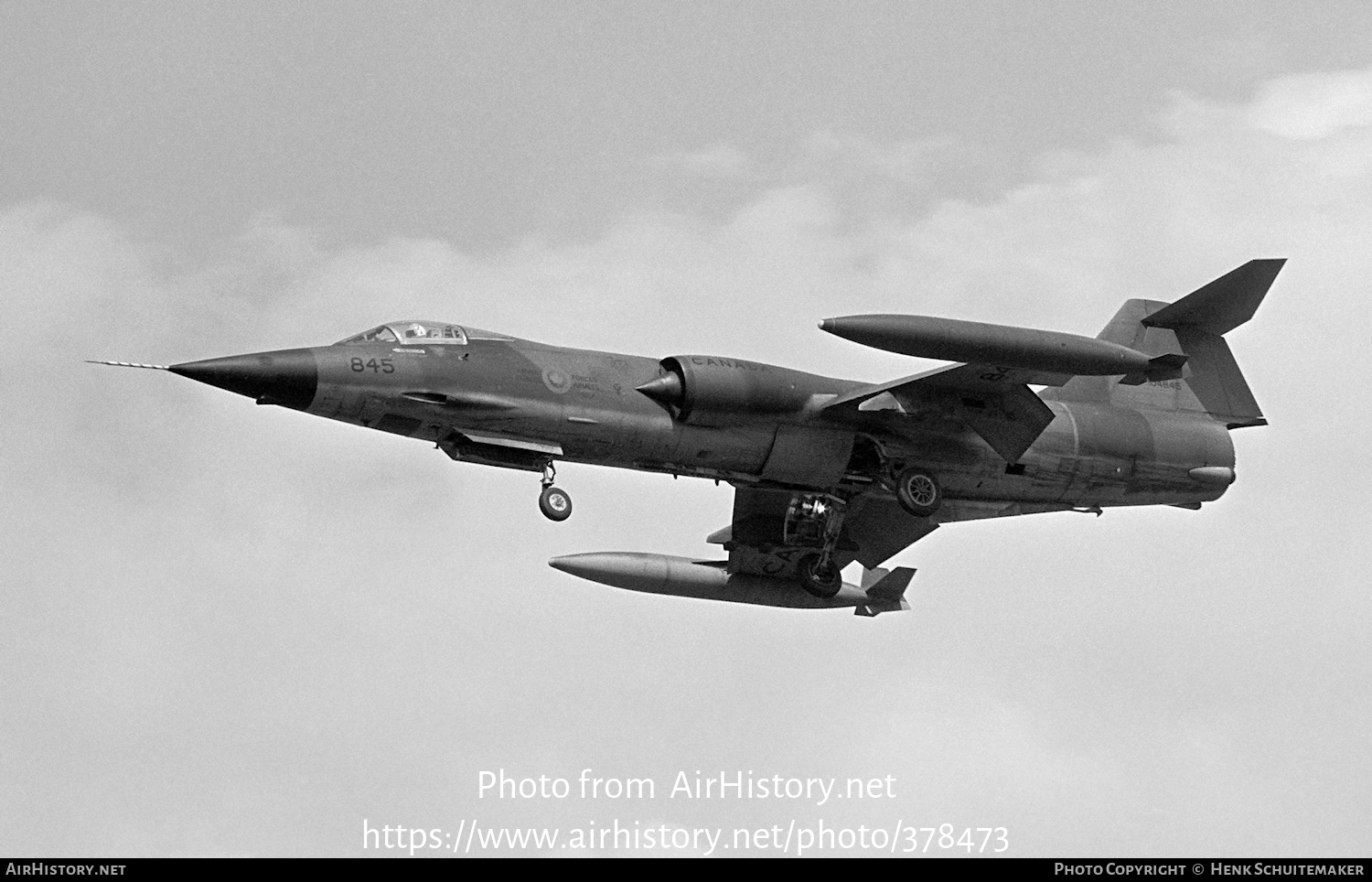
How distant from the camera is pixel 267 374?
2627 cm

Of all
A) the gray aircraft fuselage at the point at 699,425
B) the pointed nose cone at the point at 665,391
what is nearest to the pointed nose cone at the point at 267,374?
the gray aircraft fuselage at the point at 699,425

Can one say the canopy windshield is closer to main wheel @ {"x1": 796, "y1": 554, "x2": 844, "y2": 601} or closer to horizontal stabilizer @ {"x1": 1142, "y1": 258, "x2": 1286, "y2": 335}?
main wheel @ {"x1": 796, "y1": 554, "x2": 844, "y2": 601}

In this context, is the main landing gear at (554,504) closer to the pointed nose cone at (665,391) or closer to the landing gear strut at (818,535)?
the pointed nose cone at (665,391)

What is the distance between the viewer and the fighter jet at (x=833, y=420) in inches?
1060

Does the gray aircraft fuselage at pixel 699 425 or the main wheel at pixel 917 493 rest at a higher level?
the gray aircraft fuselage at pixel 699 425

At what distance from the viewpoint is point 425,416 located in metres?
27.2

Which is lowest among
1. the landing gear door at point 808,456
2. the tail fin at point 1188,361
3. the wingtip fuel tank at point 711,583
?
the wingtip fuel tank at point 711,583

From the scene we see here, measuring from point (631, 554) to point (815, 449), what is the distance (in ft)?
12.5

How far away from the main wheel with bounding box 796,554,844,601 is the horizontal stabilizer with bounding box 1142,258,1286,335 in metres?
5.94

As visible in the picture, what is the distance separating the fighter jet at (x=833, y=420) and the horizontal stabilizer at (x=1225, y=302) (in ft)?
0.10

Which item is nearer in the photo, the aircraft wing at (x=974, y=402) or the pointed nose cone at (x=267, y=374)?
the pointed nose cone at (x=267, y=374)
